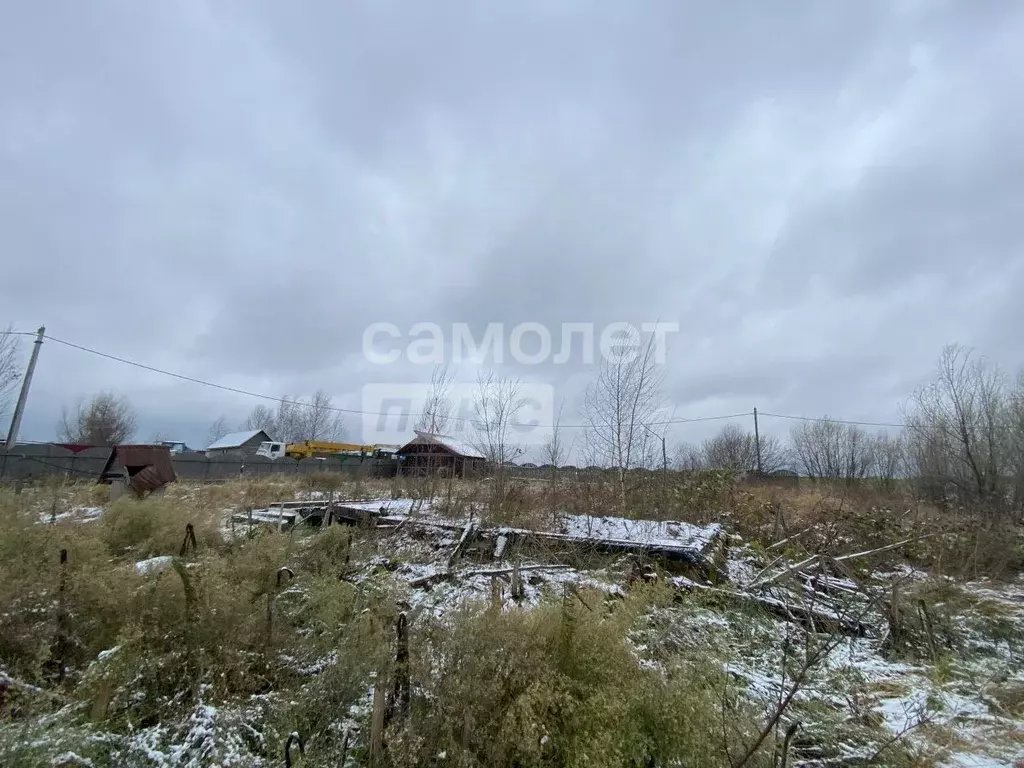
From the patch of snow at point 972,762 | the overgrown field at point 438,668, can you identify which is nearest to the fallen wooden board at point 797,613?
the overgrown field at point 438,668

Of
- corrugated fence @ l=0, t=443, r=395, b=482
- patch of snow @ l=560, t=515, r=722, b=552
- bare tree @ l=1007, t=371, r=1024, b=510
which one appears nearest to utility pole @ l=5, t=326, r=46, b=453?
corrugated fence @ l=0, t=443, r=395, b=482

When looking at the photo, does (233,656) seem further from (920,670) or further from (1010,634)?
(1010,634)

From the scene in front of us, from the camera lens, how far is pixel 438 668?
2.50 m

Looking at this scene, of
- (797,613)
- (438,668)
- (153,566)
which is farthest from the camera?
(797,613)

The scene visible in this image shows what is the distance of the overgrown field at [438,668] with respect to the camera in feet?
7.27

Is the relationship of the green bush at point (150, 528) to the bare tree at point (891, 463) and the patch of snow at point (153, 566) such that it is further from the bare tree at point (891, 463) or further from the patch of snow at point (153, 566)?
the bare tree at point (891, 463)

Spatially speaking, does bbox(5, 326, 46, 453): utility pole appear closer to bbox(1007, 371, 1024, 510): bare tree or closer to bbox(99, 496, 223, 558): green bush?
bbox(99, 496, 223, 558): green bush

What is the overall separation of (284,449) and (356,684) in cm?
3352

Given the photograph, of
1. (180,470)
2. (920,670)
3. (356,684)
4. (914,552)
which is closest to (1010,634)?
(920,670)

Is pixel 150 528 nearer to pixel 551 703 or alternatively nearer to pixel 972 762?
pixel 551 703

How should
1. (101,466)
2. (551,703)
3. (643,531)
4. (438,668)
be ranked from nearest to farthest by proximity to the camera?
(551,703) < (438,668) < (643,531) < (101,466)

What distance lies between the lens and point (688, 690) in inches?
94.4

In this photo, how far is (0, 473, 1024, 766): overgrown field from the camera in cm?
221

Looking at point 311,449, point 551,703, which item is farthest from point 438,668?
point 311,449
